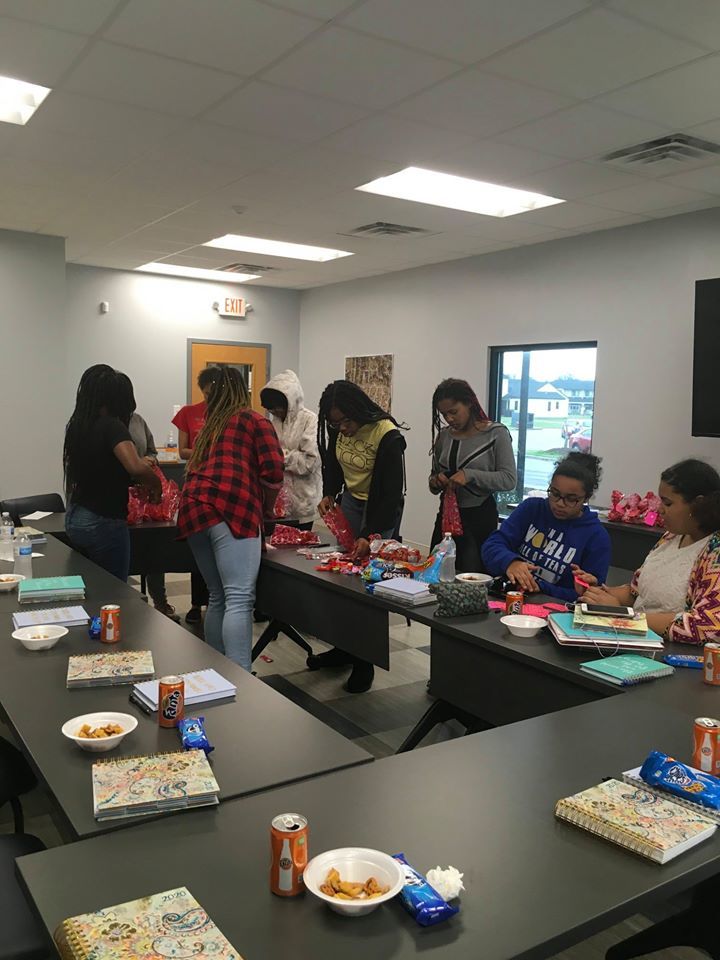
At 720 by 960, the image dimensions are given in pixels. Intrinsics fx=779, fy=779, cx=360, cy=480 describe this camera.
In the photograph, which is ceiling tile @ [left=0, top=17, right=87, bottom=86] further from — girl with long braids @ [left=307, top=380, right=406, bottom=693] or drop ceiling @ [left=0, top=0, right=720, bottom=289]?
girl with long braids @ [left=307, top=380, right=406, bottom=693]

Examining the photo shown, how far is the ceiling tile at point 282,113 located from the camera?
3.30 metres

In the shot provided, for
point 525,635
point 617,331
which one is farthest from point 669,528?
point 617,331

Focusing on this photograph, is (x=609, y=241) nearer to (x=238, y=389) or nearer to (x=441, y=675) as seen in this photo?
(x=238, y=389)

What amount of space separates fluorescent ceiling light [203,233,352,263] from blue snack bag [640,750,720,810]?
5634 mm

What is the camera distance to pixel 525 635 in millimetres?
2363

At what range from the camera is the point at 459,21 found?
2.61 metres

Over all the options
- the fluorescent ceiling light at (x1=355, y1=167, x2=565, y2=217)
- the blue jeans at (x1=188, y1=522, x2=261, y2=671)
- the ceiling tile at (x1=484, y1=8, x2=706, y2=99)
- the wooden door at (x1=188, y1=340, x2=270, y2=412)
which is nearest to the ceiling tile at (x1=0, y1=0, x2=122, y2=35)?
the ceiling tile at (x1=484, y1=8, x2=706, y2=99)

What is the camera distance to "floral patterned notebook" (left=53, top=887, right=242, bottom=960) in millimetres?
954

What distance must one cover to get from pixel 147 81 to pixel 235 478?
1.67 meters

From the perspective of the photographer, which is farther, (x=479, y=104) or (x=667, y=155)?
(x=667, y=155)

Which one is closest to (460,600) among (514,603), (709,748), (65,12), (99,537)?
(514,603)

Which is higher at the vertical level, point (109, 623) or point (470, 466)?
point (470, 466)

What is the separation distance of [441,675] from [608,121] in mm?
2570

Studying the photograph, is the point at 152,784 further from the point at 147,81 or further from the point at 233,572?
the point at 147,81
